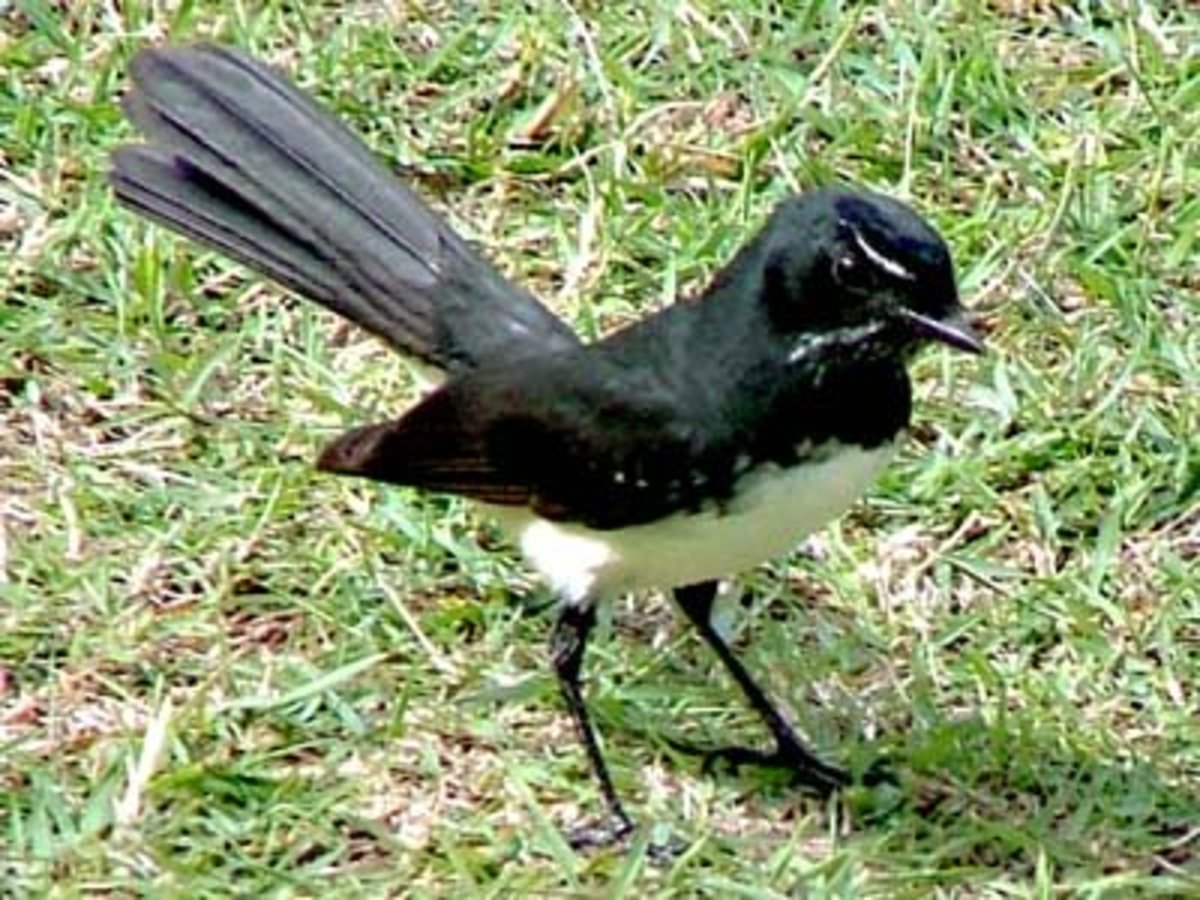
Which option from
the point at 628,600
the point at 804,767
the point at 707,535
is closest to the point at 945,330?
the point at 707,535

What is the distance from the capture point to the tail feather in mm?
6461

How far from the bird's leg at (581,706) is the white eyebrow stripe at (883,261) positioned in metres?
0.87

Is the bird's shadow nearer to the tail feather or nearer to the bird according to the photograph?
the bird

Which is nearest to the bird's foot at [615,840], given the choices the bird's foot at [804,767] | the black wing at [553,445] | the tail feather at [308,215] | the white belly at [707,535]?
the bird's foot at [804,767]

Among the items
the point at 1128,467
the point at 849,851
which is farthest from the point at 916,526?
the point at 849,851

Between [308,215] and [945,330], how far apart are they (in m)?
1.41

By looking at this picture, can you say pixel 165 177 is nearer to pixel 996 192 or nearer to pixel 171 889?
pixel 171 889

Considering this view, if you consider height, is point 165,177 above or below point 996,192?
above

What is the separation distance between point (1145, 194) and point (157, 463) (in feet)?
7.09

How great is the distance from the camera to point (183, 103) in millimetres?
6578

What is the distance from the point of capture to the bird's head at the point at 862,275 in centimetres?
560

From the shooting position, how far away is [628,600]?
672cm

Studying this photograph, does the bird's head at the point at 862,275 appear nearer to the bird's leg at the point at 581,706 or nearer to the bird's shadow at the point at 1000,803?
the bird's leg at the point at 581,706

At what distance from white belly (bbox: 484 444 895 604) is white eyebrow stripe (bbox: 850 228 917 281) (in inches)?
11.3
